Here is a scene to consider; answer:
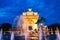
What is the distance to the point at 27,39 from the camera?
23.0 m

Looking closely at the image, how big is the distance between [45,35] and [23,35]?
9.46 ft

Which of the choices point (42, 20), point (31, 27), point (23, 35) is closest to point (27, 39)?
point (23, 35)

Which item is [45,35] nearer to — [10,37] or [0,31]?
[10,37]

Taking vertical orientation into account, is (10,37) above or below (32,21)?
below

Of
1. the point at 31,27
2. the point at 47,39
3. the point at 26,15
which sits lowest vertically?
the point at 47,39

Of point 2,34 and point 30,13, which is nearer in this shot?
point 2,34

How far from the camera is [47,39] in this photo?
2195cm

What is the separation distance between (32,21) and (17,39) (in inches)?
622

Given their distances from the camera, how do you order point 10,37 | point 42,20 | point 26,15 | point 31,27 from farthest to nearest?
point 26,15
point 31,27
point 42,20
point 10,37

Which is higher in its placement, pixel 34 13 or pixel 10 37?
pixel 34 13

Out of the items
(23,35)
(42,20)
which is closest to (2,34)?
(23,35)

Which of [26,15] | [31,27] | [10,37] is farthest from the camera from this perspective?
[26,15]

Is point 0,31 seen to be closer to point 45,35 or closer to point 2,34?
point 2,34

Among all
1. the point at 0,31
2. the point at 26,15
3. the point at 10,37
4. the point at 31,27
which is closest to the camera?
the point at 10,37
